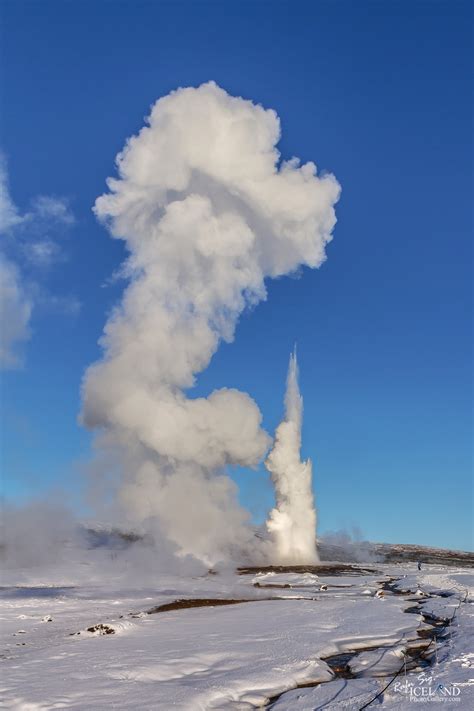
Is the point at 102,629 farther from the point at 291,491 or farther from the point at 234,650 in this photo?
the point at 291,491

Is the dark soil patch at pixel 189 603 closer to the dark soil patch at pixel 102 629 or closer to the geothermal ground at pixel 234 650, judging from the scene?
the geothermal ground at pixel 234 650

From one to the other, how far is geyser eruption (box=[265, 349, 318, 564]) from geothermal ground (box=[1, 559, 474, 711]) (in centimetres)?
5483

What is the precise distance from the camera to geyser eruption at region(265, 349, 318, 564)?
4001 inches

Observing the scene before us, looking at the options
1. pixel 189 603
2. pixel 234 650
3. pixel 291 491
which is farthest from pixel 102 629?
pixel 291 491

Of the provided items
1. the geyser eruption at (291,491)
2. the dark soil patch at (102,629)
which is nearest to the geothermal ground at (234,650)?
the dark soil patch at (102,629)

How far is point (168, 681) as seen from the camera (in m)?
19.2

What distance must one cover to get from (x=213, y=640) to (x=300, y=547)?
257 ft

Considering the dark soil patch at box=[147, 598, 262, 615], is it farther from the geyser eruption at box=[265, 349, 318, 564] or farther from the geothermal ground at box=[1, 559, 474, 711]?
the geyser eruption at box=[265, 349, 318, 564]

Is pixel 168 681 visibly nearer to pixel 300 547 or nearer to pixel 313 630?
pixel 313 630

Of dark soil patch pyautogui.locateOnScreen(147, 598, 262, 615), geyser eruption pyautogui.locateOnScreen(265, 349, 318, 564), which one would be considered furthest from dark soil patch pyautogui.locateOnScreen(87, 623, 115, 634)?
geyser eruption pyautogui.locateOnScreen(265, 349, 318, 564)

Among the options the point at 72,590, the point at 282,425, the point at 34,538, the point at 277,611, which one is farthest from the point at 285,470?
the point at 277,611

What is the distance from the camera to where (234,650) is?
23.6 meters

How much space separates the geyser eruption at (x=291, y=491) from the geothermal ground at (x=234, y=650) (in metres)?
54.8

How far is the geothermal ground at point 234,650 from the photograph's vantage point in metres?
17.2
